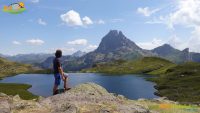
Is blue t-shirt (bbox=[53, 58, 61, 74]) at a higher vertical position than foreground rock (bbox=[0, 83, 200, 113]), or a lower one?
higher

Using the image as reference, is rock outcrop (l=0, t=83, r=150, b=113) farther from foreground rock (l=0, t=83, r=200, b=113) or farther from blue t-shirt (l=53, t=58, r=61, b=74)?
blue t-shirt (l=53, t=58, r=61, b=74)

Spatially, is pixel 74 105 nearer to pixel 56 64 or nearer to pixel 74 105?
pixel 74 105

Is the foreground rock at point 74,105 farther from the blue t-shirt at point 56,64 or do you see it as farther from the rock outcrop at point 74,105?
the blue t-shirt at point 56,64

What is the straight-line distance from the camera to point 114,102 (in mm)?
21812

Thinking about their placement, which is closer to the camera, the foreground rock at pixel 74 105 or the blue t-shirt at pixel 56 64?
the foreground rock at pixel 74 105

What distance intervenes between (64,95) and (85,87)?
11.1 ft

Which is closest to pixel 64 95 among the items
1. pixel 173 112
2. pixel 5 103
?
pixel 5 103

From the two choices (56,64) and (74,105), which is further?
(56,64)

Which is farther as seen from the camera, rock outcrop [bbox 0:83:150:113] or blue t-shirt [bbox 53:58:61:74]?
blue t-shirt [bbox 53:58:61:74]

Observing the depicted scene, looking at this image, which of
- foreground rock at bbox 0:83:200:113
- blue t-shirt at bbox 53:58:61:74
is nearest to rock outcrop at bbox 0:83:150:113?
foreground rock at bbox 0:83:200:113

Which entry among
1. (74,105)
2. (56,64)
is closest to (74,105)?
(74,105)

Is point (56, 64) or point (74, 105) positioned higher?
point (56, 64)

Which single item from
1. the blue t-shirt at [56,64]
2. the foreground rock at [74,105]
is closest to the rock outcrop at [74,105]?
the foreground rock at [74,105]

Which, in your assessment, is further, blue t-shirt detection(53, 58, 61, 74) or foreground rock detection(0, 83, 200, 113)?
blue t-shirt detection(53, 58, 61, 74)
